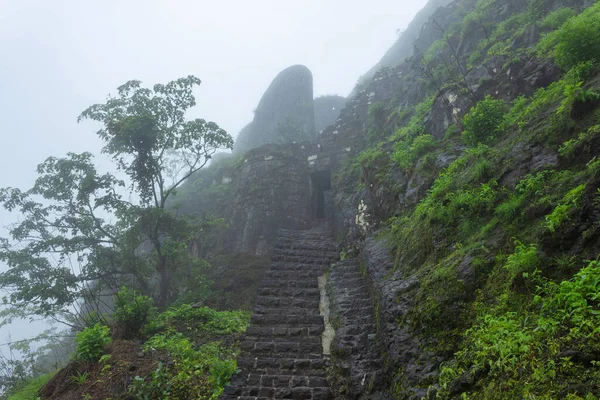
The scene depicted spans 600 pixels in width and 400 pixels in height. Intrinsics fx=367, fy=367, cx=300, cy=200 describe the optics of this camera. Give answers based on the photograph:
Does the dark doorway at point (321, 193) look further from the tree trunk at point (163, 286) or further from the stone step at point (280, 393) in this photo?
the stone step at point (280, 393)

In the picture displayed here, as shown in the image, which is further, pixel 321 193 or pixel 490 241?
pixel 321 193

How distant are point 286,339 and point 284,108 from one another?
2456cm

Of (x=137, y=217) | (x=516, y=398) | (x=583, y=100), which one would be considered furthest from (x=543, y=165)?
(x=137, y=217)

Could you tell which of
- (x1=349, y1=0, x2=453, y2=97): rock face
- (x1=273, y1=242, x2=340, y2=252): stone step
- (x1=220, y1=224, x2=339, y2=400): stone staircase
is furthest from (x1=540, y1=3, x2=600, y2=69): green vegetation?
(x1=349, y1=0, x2=453, y2=97): rock face

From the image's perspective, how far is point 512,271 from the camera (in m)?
3.40

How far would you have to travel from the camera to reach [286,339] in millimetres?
6984

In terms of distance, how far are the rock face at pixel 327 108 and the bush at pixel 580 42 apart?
91.5ft

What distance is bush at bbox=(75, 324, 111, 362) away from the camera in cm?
652

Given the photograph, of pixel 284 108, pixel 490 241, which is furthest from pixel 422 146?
pixel 284 108

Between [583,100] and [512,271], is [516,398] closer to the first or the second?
[512,271]

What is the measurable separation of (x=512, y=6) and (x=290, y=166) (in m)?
9.81

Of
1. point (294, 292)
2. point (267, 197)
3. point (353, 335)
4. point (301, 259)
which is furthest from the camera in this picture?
point (267, 197)

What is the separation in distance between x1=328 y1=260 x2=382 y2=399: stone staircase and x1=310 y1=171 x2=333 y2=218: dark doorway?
24.3 ft

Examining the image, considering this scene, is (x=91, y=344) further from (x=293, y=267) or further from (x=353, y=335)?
(x=293, y=267)
